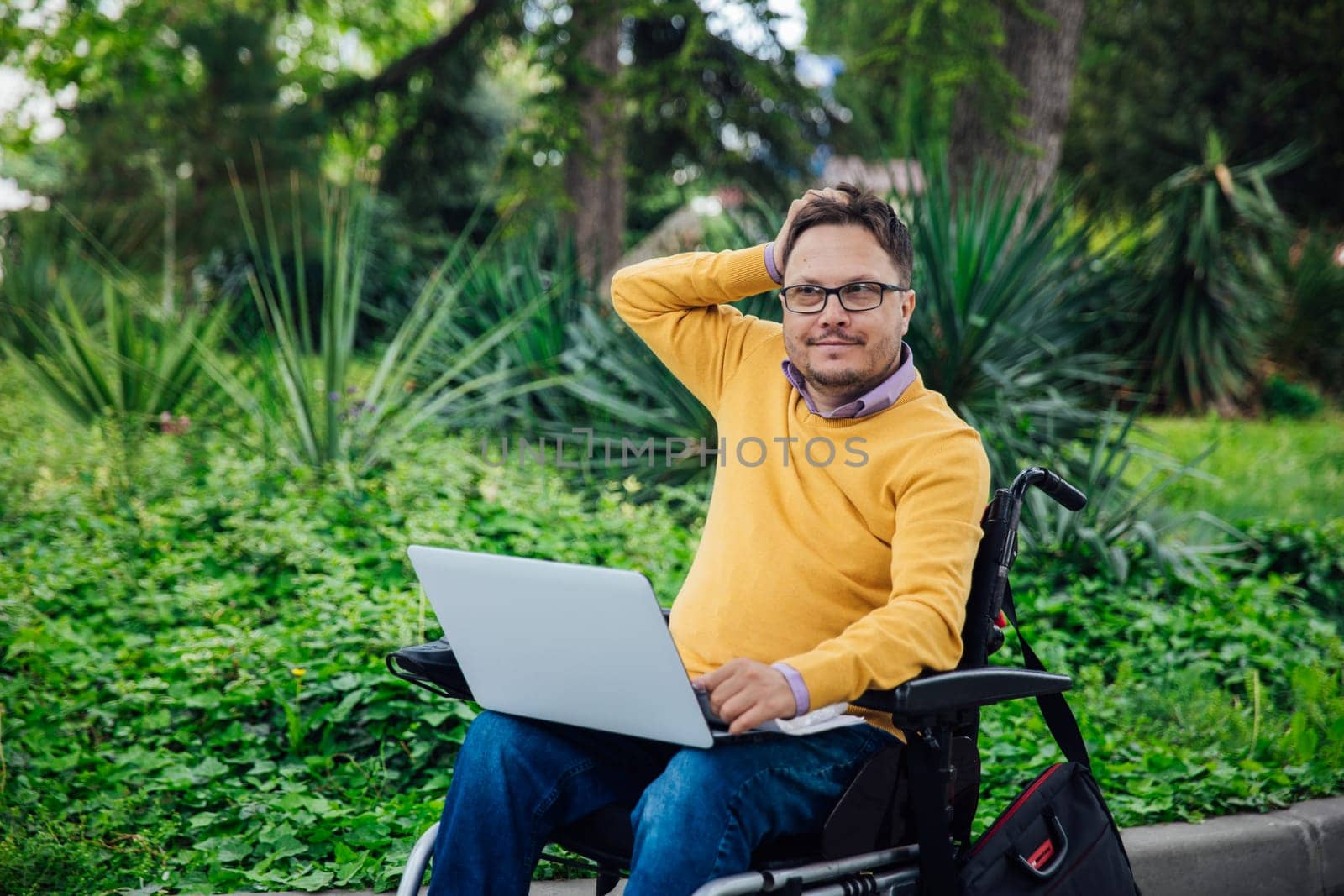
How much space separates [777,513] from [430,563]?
0.65 metres

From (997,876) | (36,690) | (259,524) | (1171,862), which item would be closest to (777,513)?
(997,876)

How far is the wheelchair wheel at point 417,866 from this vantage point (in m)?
2.04

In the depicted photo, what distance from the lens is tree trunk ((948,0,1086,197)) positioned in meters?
7.35

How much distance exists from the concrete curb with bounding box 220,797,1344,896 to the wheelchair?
123 centimetres

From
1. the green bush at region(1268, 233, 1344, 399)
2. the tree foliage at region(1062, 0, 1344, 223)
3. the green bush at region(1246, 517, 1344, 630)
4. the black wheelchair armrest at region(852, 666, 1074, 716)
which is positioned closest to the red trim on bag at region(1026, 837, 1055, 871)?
the black wheelchair armrest at region(852, 666, 1074, 716)

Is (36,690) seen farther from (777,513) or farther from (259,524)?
(777,513)

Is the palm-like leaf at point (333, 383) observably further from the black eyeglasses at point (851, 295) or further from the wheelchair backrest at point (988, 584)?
the wheelchair backrest at point (988, 584)

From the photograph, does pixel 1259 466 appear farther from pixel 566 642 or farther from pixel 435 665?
pixel 566 642

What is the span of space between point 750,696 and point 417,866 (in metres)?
0.72

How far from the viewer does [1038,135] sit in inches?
296

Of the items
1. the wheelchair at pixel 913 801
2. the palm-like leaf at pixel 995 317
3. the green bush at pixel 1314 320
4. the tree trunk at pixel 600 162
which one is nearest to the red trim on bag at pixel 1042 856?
the wheelchair at pixel 913 801

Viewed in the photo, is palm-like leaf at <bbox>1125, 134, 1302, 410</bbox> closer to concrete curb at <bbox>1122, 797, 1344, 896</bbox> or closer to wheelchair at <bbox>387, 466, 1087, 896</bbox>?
concrete curb at <bbox>1122, 797, 1344, 896</bbox>

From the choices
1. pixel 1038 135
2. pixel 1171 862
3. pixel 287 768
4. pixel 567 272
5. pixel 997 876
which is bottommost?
pixel 1171 862

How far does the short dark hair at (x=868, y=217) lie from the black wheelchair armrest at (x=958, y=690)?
0.80 metres
